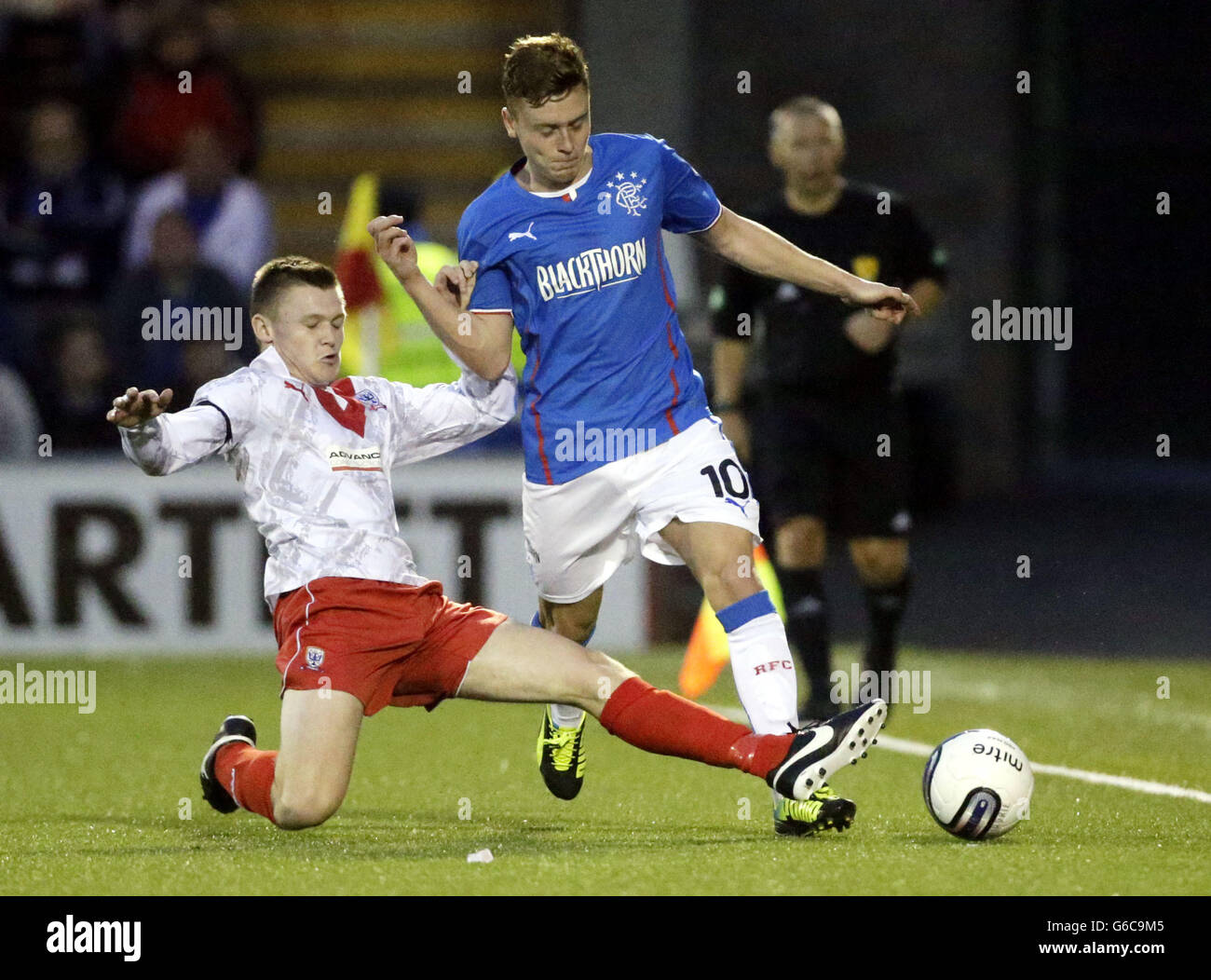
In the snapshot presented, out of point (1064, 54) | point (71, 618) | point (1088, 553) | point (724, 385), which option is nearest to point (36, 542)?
point (71, 618)

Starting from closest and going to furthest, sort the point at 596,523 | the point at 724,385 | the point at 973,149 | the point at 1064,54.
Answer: the point at 596,523, the point at 724,385, the point at 973,149, the point at 1064,54

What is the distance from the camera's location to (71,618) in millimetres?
9266

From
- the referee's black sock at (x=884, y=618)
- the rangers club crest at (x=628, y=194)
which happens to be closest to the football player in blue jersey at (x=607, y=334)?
the rangers club crest at (x=628, y=194)

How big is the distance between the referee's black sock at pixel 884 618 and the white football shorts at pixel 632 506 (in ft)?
6.24

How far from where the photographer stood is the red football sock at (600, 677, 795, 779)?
4926 millimetres

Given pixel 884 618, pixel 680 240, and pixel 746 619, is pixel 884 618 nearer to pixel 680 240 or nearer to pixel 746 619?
pixel 746 619

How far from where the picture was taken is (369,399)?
210 inches

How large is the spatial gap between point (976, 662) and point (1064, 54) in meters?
9.54

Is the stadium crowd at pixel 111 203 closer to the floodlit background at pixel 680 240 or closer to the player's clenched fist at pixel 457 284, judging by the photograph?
the floodlit background at pixel 680 240

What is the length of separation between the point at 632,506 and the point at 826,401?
203cm

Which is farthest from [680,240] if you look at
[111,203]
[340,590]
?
[340,590]

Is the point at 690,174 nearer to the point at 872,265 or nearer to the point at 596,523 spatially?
the point at 596,523

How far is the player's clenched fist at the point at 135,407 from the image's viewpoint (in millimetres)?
4727

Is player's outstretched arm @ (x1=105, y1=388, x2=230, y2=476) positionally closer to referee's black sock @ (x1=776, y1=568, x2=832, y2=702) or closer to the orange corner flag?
referee's black sock @ (x1=776, y1=568, x2=832, y2=702)
